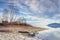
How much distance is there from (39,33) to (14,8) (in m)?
0.44

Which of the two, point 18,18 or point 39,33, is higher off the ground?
point 18,18

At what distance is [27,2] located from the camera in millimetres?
1930

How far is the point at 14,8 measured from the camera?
191cm

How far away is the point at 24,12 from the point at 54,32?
45 centimetres

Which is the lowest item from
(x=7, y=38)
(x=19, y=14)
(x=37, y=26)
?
(x=7, y=38)

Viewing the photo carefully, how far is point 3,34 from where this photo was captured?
1.88 meters

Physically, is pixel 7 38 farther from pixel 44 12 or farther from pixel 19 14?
pixel 44 12

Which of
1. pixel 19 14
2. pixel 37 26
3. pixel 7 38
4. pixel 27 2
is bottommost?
pixel 7 38

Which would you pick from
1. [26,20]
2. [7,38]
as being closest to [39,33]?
[26,20]

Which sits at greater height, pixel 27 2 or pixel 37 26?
pixel 27 2

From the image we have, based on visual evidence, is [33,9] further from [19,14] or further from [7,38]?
[7,38]

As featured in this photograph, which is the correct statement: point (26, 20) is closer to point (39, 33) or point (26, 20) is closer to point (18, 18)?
point (18, 18)

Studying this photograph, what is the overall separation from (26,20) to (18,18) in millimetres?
104

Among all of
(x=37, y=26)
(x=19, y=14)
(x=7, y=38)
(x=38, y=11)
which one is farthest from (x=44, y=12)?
(x=7, y=38)
